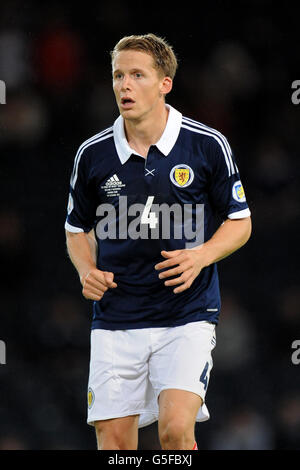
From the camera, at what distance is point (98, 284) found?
3379 mm

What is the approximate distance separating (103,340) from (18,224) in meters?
1.75

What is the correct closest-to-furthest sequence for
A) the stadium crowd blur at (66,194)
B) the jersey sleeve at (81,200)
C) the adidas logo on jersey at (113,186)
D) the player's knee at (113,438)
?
the player's knee at (113,438), the adidas logo on jersey at (113,186), the jersey sleeve at (81,200), the stadium crowd blur at (66,194)

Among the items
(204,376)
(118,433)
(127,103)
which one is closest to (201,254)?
(204,376)

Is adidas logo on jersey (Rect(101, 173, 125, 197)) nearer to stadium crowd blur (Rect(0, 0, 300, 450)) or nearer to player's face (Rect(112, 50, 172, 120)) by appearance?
player's face (Rect(112, 50, 172, 120))

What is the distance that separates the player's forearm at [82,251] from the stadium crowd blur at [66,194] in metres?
1.32

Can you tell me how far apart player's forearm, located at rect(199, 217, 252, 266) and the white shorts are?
302 millimetres

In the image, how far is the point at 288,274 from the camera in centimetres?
521

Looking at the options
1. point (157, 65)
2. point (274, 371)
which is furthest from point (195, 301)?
point (274, 371)

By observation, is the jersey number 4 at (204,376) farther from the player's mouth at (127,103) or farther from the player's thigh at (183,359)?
the player's mouth at (127,103)

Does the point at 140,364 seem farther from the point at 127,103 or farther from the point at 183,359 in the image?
the point at 127,103

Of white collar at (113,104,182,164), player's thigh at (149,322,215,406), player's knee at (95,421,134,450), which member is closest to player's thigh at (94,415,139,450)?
player's knee at (95,421,134,450)

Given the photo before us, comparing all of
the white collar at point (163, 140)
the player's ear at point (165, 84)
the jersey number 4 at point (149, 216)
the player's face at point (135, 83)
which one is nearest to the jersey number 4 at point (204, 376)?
the jersey number 4 at point (149, 216)

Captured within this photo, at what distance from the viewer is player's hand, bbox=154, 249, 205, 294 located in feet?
10.7

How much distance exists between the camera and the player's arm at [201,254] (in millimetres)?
3290
